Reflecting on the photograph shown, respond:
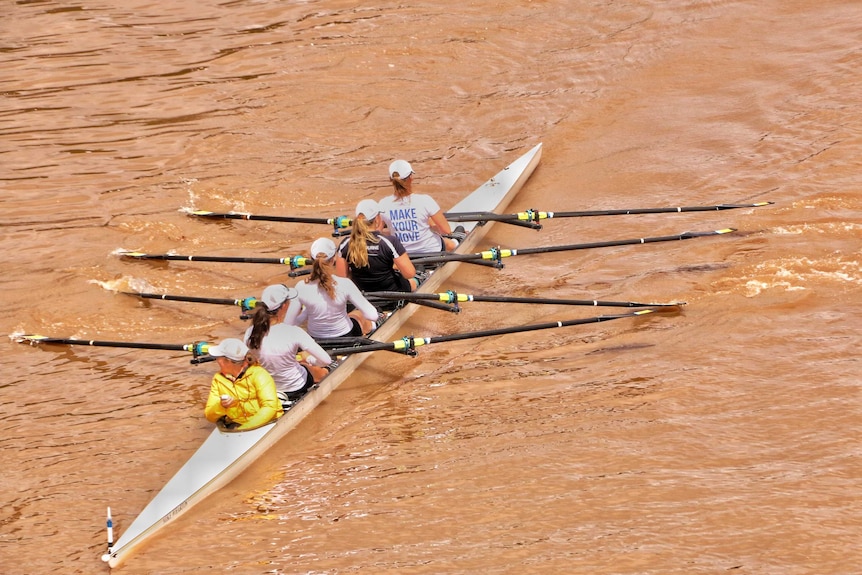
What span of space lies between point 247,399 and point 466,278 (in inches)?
174

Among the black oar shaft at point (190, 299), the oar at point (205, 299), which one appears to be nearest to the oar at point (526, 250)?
the oar at point (205, 299)

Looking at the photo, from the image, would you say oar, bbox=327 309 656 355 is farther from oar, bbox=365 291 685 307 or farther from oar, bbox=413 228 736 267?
oar, bbox=413 228 736 267

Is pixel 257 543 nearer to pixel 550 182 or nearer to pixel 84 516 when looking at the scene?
pixel 84 516

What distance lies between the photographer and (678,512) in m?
7.39

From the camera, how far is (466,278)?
38.8ft

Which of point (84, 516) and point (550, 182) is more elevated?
point (550, 182)

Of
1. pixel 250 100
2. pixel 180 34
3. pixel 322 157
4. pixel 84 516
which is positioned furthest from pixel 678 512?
pixel 180 34

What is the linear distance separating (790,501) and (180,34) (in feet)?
52.9

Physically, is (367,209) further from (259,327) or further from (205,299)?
(205,299)

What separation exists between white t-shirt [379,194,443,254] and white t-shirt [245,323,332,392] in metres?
2.51

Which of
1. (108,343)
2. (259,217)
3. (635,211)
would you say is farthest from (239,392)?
(635,211)

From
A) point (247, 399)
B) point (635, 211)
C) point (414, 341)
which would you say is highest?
point (635, 211)

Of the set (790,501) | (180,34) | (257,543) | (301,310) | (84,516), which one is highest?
(180,34)

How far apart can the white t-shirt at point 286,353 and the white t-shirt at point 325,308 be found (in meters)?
0.56
